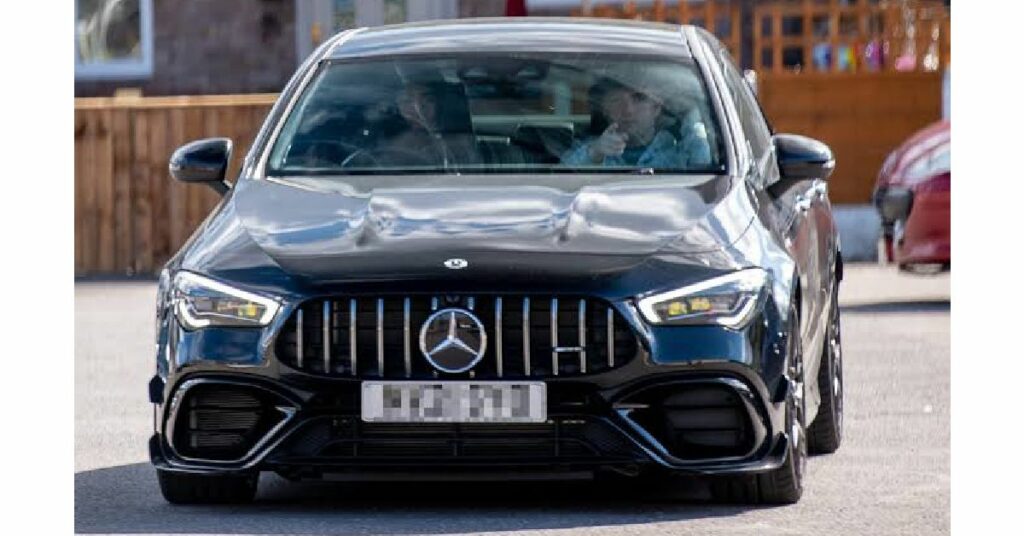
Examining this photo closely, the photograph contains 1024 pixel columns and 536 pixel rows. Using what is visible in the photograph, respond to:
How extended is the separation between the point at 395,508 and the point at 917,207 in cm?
1035

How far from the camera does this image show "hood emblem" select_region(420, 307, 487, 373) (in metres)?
8.64

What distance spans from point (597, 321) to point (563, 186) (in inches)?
37.8

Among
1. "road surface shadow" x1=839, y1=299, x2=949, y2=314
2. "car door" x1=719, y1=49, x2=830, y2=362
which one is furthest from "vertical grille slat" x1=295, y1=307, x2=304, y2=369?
"road surface shadow" x1=839, y1=299, x2=949, y2=314

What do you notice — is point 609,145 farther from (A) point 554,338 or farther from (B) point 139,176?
(B) point 139,176

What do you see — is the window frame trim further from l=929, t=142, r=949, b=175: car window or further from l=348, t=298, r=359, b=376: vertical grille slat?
l=348, t=298, r=359, b=376: vertical grille slat

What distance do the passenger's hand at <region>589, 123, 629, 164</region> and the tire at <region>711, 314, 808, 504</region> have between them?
38.7 inches

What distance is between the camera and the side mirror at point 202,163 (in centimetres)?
998

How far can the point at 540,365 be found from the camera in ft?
28.4

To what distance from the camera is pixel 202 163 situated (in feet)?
32.8

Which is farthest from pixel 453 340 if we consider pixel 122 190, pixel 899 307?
pixel 122 190

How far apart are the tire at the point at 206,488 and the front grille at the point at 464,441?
0.49 meters

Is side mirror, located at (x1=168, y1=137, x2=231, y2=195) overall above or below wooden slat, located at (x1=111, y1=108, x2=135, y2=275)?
above

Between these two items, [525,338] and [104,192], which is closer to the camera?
[525,338]
